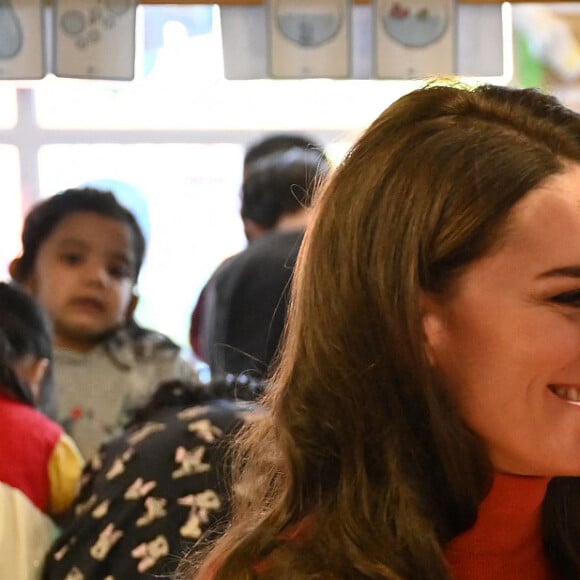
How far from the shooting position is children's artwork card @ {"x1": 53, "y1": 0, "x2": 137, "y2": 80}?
1.77 metres

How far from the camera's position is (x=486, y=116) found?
95 cm

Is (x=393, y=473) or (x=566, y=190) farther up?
(x=566, y=190)

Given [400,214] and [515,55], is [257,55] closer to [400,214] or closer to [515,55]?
[400,214]

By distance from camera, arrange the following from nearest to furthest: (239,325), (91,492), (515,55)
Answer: (91,492)
(239,325)
(515,55)

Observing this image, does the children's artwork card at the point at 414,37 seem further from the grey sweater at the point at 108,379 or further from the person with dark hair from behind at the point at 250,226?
the grey sweater at the point at 108,379

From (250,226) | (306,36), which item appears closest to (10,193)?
(250,226)

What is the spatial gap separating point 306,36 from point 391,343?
1.03m

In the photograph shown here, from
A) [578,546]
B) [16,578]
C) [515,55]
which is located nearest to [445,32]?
[578,546]

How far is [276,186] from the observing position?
190 cm

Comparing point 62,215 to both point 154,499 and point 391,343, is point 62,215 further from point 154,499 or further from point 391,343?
point 391,343

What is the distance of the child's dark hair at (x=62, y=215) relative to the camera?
202 centimetres

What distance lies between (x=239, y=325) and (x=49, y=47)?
624mm

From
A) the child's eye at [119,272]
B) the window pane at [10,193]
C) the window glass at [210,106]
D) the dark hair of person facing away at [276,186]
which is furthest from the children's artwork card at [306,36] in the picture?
the window pane at [10,193]

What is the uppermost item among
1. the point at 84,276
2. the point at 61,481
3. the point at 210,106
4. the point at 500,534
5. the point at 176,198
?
the point at 210,106
